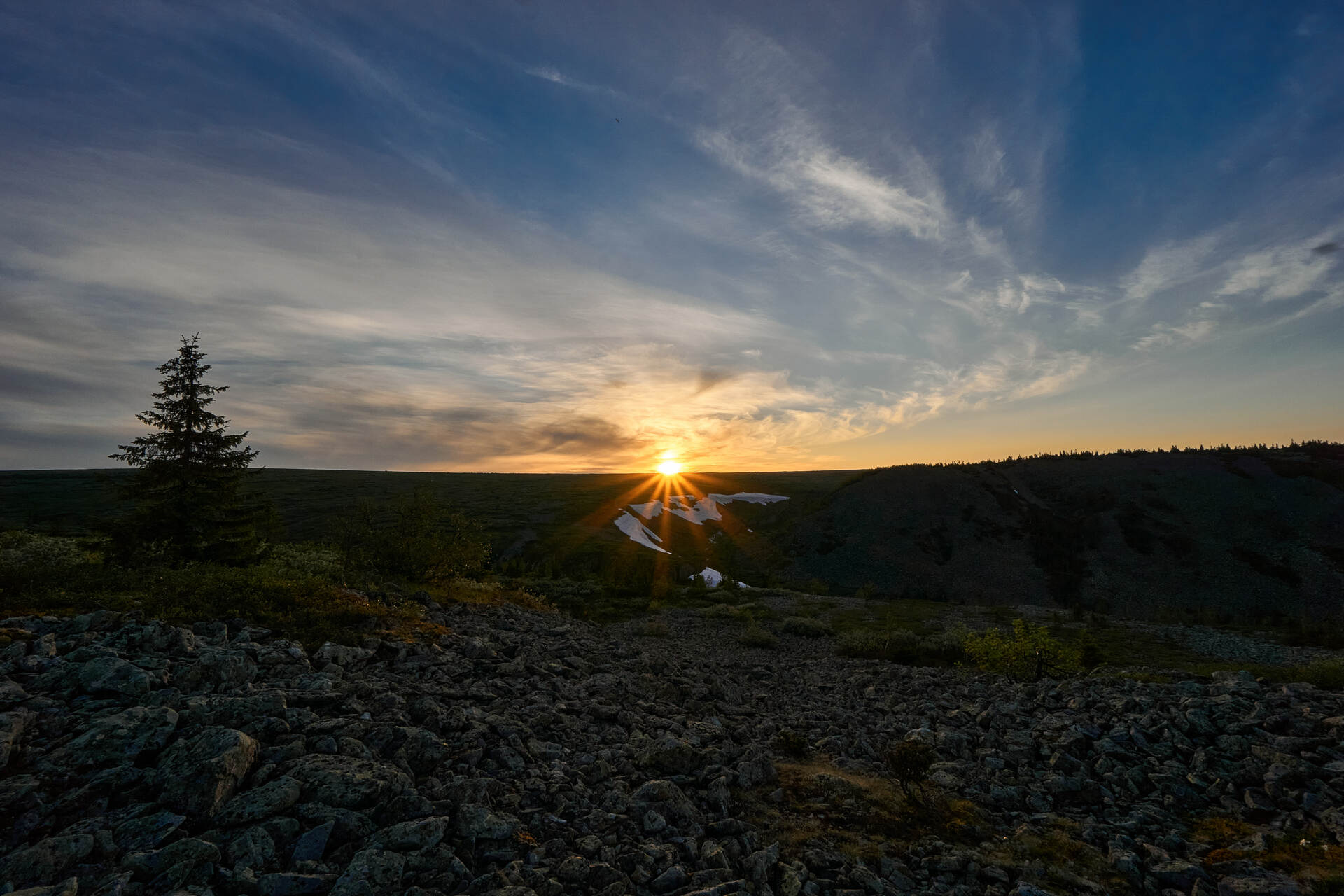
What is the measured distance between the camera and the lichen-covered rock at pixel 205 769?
6785mm

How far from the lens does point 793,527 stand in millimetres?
80250

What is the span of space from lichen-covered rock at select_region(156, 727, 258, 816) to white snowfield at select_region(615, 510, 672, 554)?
226 ft

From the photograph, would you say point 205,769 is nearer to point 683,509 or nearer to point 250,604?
point 250,604

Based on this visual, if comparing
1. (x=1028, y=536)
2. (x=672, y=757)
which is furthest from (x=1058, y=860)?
(x=1028, y=536)

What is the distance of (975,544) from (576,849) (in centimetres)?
7191

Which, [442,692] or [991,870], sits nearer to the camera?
[991,870]

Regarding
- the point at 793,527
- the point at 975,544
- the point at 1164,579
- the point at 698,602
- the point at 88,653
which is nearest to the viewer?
the point at 88,653

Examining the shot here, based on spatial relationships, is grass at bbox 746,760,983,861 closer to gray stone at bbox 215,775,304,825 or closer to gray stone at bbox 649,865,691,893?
gray stone at bbox 649,865,691,893

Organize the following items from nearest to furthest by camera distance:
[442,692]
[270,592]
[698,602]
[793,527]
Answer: [442,692] < [270,592] < [698,602] < [793,527]

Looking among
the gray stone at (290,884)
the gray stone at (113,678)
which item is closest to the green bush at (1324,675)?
the gray stone at (290,884)

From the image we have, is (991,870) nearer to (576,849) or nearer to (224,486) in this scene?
(576,849)

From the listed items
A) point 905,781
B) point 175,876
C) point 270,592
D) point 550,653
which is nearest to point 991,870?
point 905,781

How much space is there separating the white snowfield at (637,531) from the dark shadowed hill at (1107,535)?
1990 centimetres

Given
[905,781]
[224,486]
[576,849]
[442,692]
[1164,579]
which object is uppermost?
[224,486]
